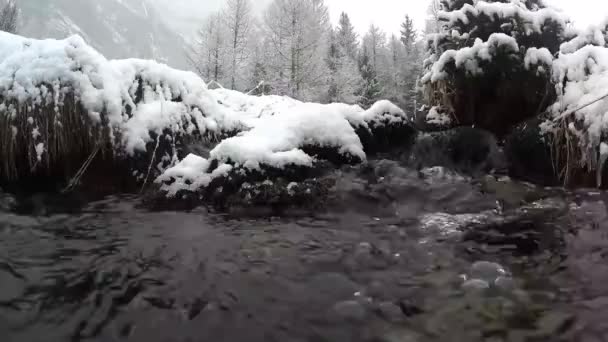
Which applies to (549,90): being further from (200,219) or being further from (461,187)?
(200,219)

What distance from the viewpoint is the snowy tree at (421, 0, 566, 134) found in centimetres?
607

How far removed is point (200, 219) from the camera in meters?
3.86

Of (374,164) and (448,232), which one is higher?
(374,164)

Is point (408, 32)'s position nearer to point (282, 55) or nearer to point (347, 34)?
point (347, 34)

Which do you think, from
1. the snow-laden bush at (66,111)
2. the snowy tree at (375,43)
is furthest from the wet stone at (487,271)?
the snowy tree at (375,43)

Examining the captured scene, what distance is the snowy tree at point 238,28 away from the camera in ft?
90.0

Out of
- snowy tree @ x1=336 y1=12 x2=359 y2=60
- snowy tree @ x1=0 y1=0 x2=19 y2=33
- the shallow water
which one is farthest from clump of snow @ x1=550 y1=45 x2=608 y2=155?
snowy tree @ x1=0 y1=0 x2=19 y2=33

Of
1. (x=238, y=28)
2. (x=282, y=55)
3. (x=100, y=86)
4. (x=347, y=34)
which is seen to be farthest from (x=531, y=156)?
(x=347, y=34)

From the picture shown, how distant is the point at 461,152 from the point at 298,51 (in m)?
20.5

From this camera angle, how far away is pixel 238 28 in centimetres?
2775

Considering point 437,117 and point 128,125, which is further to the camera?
point 437,117

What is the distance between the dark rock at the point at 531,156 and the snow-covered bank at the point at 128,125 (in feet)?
6.80

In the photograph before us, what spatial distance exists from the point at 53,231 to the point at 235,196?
172 centimetres

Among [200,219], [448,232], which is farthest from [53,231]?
[448,232]
